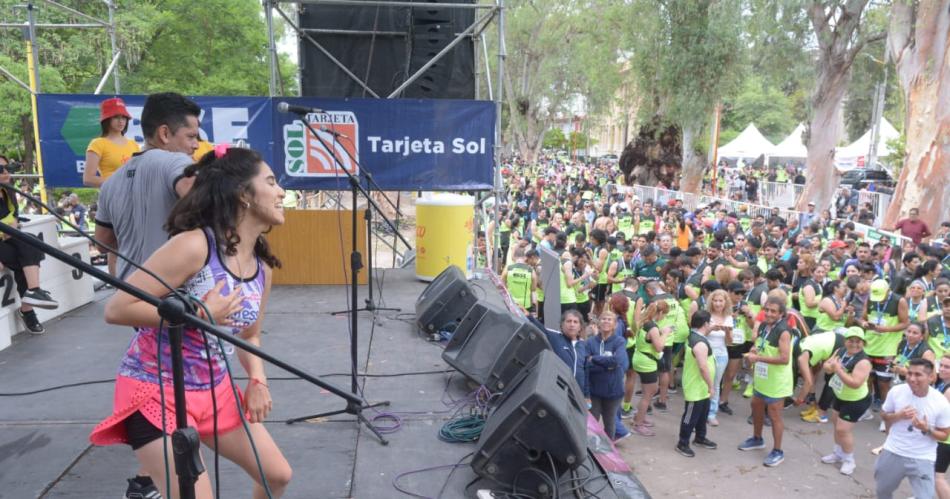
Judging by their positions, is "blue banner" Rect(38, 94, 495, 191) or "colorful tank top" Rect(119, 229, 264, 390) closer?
"colorful tank top" Rect(119, 229, 264, 390)

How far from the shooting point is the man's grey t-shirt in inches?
118

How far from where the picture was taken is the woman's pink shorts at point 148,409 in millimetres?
2211

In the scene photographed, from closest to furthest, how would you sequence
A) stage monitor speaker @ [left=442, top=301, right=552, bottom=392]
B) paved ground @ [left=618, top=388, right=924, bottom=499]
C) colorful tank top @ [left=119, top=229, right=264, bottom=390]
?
colorful tank top @ [left=119, top=229, right=264, bottom=390]
stage monitor speaker @ [left=442, top=301, right=552, bottom=392]
paved ground @ [left=618, top=388, right=924, bottom=499]

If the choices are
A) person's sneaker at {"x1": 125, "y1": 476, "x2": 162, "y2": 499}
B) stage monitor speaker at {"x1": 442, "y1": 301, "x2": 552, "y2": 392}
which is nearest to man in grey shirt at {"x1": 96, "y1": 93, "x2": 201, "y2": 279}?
person's sneaker at {"x1": 125, "y1": 476, "x2": 162, "y2": 499}

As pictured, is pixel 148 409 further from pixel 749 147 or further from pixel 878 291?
pixel 749 147

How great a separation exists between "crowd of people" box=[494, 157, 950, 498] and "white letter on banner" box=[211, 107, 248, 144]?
4486mm

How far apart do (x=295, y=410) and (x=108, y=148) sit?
242 centimetres

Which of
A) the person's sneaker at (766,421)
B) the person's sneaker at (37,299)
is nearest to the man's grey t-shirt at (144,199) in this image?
the person's sneaker at (37,299)

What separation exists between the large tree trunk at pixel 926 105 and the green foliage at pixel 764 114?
4682 centimetres

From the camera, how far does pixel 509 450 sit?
3594 millimetres

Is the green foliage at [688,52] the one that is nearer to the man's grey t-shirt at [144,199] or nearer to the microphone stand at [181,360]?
the man's grey t-shirt at [144,199]

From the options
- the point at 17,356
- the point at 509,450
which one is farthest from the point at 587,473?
the point at 17,356

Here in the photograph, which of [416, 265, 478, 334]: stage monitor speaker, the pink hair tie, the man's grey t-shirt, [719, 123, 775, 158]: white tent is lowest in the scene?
[416, 265, 478, 334]: stage monitor speaker

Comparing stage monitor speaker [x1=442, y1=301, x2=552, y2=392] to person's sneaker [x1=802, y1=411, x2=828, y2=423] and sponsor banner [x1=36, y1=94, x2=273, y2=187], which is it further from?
person's sneaker [x1=802, y1=411, x2=828, y2=423]
